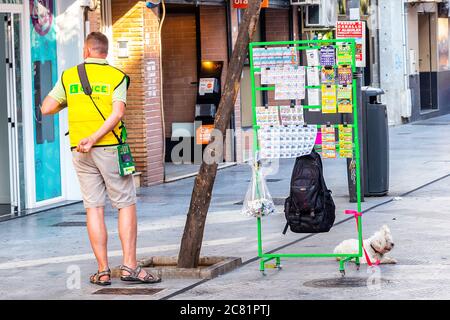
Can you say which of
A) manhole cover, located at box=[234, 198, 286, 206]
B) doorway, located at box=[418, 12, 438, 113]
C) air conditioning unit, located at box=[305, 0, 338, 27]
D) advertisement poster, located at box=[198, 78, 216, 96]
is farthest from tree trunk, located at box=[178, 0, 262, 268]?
doorway, located at box=[418, 12, 438, 113]

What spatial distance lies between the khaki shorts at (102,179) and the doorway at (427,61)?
83.8 feet

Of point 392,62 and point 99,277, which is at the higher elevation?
point 392,62

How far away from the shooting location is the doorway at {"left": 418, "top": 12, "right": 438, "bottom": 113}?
34153 mm

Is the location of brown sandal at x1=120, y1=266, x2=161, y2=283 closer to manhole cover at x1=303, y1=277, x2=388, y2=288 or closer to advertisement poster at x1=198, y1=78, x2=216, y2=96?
manhole cover at x1=303, y1=277, x2=388, y2=288

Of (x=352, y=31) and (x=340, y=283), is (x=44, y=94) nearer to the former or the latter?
(x=352, y=31)

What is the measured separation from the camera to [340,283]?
30.4 ft

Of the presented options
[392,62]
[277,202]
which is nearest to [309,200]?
[277,202]

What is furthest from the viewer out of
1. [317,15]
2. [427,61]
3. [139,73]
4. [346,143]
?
[427,61]

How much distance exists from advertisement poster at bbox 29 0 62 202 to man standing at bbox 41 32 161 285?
5.96 meters

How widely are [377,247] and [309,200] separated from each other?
75 centimetres

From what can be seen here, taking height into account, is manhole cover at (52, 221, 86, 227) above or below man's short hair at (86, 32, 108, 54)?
below

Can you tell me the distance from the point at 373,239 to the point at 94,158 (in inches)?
99.3

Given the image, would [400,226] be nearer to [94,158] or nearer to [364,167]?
[364,167]

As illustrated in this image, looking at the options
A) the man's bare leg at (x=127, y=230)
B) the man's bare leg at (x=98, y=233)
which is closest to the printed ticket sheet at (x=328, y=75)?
the man's bare leg at (x=127, y=230)
